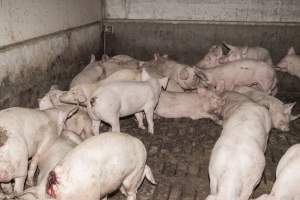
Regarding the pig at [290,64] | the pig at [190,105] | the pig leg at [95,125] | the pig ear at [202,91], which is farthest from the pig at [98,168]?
the pig at [290,64]

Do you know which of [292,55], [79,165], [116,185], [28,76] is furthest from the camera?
[292,55]

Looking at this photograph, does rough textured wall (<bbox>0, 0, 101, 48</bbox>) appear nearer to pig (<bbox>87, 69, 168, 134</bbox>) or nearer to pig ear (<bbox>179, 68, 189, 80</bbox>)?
pig (<bbox>87, 69, 168, 134</bbox>)

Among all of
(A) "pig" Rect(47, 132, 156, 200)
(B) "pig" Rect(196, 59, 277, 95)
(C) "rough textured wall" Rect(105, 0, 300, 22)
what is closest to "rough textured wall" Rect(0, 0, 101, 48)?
(C) "rough textured wall" Rect(105, 0, 300, 22)

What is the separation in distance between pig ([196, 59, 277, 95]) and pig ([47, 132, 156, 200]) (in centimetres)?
382

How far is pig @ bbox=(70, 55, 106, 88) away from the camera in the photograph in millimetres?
6555

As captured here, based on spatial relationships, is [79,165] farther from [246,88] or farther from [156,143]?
[246,88]

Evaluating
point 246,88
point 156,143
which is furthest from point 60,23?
point 246,88

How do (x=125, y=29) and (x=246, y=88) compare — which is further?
(x=125, y=29)

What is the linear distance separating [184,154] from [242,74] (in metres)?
2.79

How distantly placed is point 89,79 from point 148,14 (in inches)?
122

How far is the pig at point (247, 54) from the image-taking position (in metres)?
8.02

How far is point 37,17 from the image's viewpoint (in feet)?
19.4

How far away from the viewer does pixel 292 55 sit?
816 cm

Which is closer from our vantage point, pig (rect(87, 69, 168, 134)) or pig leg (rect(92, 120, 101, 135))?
pig (rect(87, 69, 168, 134))
